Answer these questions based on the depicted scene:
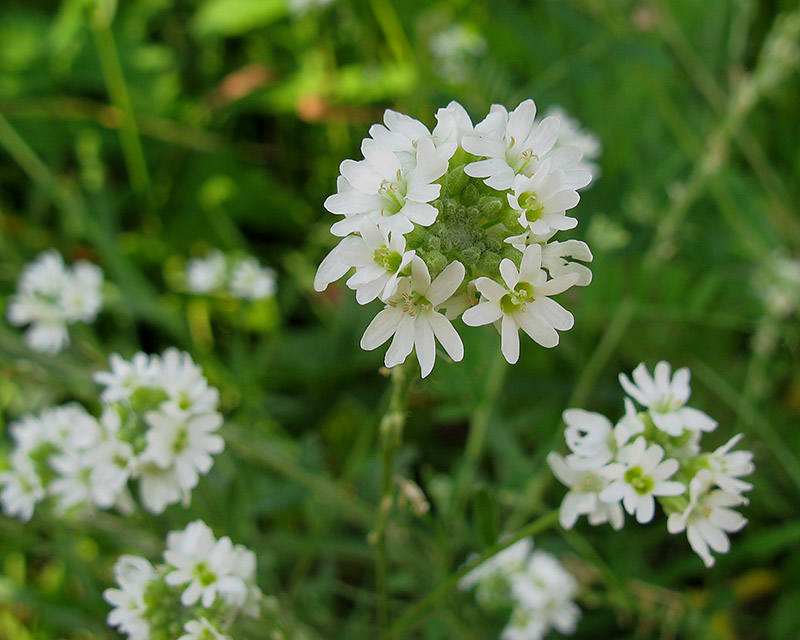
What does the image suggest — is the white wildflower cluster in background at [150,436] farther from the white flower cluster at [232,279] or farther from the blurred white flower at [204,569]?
the white flower cluster at [232,279]

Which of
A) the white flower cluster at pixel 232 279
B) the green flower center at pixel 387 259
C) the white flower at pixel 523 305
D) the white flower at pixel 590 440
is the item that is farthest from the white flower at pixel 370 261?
the white flower cluster at pixel 232 279

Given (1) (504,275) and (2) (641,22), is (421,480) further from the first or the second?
(2) (641,22)

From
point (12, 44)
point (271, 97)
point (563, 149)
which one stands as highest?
point (12, 44)

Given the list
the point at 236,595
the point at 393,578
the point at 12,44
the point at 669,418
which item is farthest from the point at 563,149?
the point at 12,44

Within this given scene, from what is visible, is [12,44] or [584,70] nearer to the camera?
[584,70]

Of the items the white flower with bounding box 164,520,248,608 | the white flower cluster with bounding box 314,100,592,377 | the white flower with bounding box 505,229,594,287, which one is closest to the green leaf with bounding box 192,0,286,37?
the white flower cluster with bounding box 314,100,592,377

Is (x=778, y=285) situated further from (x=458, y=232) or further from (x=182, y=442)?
(x=182, y=442)
